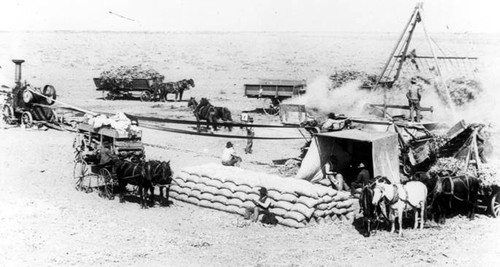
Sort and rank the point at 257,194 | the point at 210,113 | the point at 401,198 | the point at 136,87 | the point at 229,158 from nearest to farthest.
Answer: the point at 401,198
the point at 257,194
the point at 229,158
the point at 210,113
the point at 136,87

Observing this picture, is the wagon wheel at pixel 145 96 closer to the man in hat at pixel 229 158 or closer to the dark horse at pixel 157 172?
the man in hat at pixel 229 158

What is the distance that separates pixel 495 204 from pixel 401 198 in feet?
9.83

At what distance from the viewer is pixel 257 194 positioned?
12477 mm

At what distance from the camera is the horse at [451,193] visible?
12286mm

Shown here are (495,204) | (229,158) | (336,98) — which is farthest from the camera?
(336,98)

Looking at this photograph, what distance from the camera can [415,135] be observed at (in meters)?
15.4

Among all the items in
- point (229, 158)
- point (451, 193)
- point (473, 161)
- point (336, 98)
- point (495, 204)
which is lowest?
point (495, 204)

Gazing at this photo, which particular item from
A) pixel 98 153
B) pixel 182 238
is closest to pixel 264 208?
pixel 182 238

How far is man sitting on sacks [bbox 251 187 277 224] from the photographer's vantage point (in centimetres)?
1209

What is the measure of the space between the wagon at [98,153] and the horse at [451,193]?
24.6ft

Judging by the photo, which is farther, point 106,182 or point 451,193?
point 106,182

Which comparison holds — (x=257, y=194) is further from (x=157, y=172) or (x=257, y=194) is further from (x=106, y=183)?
(x=106, y=183)

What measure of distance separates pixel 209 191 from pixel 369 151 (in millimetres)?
5334

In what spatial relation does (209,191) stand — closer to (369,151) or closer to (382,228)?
(382,228)
